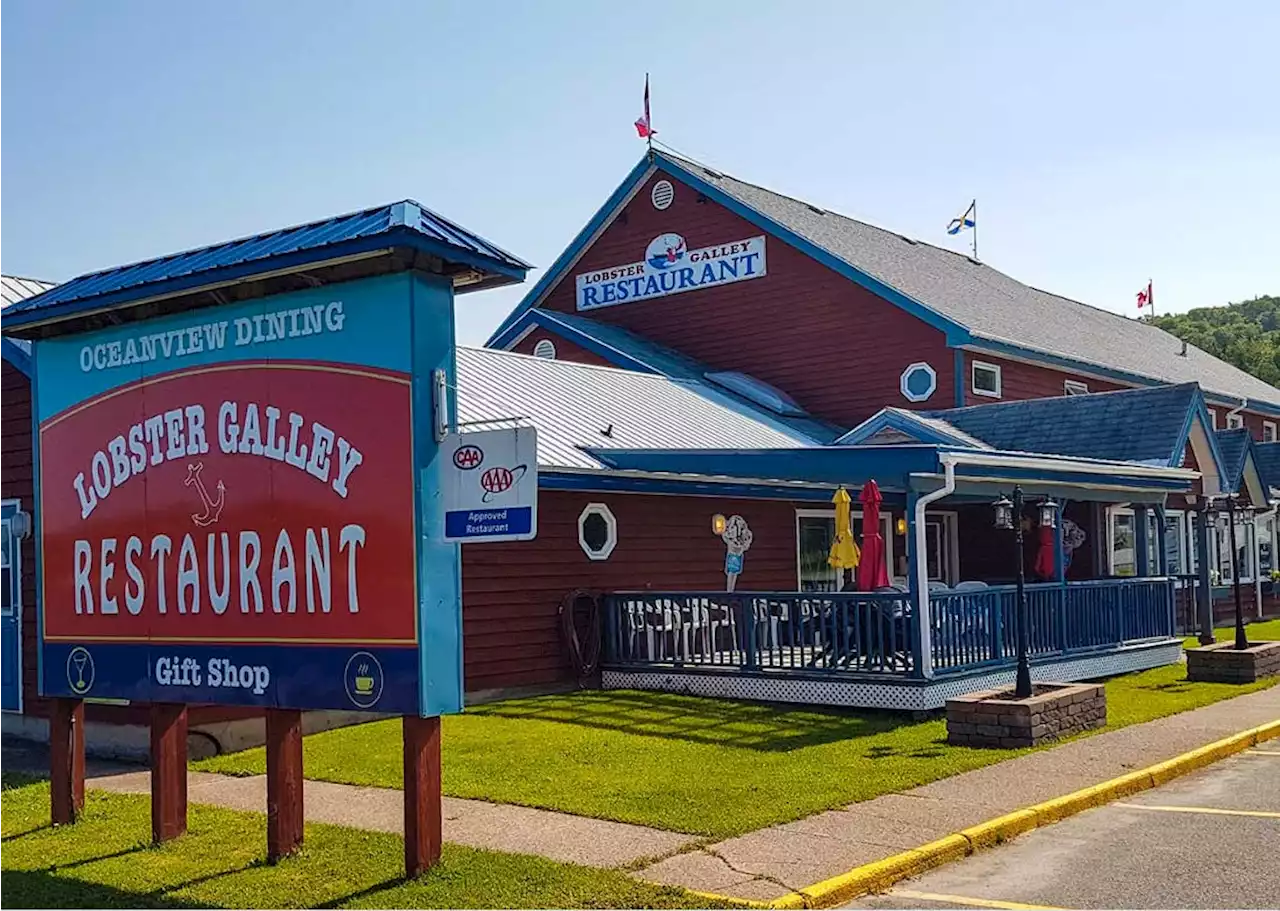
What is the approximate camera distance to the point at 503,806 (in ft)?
32.5

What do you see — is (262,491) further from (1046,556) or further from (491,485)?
(1046,556)

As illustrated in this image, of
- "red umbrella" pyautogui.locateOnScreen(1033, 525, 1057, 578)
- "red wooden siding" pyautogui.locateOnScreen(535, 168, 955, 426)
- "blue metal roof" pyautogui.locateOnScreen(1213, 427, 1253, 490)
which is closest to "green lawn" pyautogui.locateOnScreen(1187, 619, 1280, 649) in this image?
"blue metal roof" pyautogui.locateOnScreen(1213, 427, 1253, 490)

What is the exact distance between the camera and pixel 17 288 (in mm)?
15406

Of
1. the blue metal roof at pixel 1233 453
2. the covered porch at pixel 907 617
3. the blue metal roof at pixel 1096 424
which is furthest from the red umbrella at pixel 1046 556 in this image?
the blue metal roof at pixel 1233 453

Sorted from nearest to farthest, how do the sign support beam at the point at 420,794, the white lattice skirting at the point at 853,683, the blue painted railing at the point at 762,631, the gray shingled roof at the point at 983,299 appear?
the sign support beam at the point at 420,794, the white lattice skirting at the point at 853,683, the blue painted railing at the point at 762,631, the gray shingled roof at the point at 983,299

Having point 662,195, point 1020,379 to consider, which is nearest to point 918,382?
point 1020,379

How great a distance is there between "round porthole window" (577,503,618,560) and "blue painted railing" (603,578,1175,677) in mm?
683

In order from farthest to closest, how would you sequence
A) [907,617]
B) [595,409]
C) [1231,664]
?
[595,409], [1231,664], [907,617]

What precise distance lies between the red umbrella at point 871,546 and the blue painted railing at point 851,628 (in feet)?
1.15

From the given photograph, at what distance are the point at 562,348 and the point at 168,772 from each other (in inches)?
809

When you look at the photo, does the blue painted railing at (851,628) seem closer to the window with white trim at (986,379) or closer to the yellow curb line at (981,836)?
the yellow curb line at (981,836)

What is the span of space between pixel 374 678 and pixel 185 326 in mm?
2933

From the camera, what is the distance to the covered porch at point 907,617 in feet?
47.8

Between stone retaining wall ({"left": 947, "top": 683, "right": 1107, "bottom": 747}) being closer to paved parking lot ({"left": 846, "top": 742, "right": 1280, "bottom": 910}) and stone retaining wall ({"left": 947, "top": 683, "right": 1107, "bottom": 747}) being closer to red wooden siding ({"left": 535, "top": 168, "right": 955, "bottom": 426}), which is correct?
paved parking lot ({"left": 846, "top": 742, "right": 1280, "bottom": 910})
